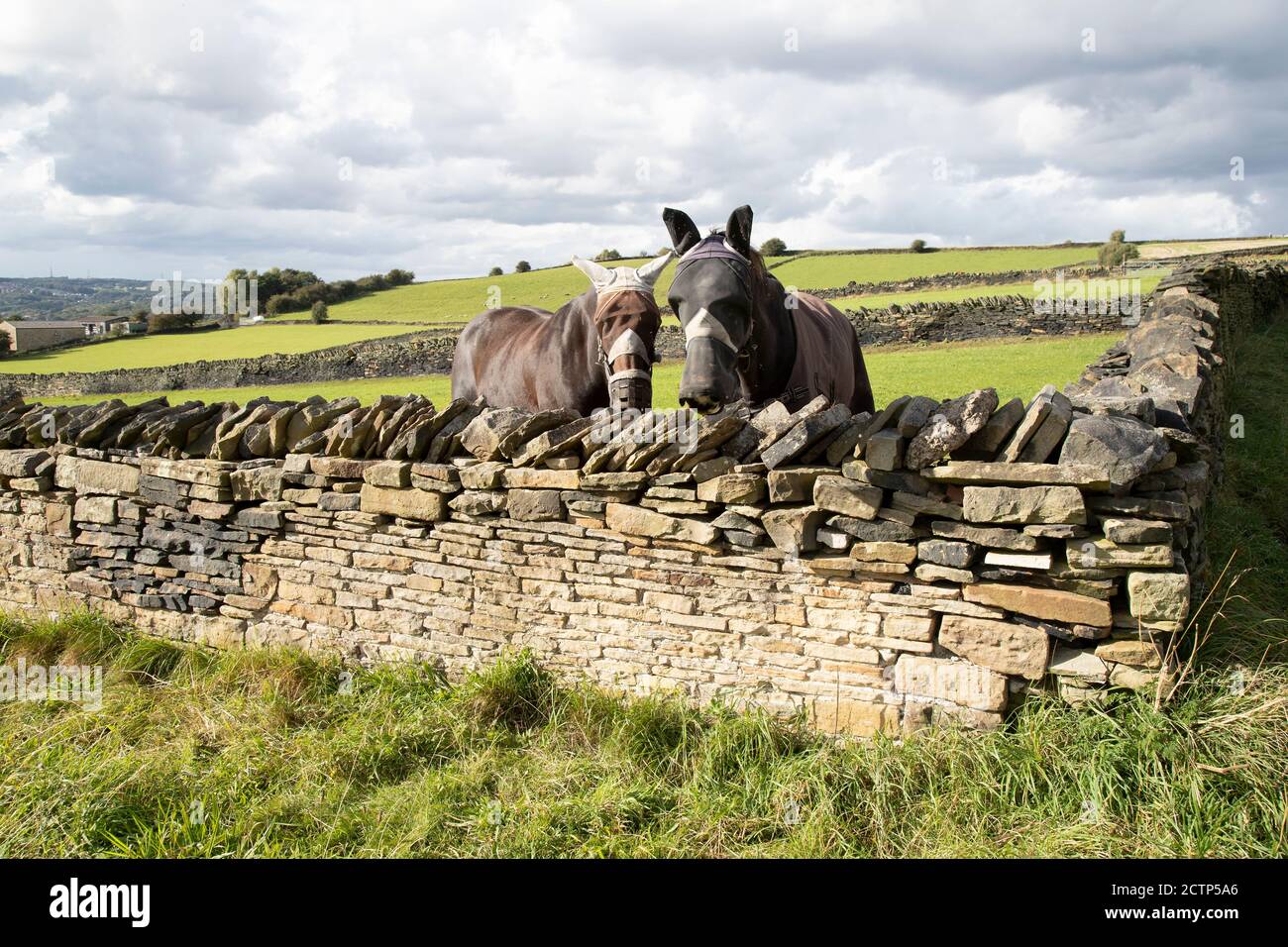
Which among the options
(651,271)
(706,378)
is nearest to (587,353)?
(651,271)

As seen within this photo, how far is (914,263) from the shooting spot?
46.9 m

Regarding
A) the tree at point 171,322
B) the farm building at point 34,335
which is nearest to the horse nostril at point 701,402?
the tree at point 171,322

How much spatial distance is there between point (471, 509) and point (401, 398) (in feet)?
4.05

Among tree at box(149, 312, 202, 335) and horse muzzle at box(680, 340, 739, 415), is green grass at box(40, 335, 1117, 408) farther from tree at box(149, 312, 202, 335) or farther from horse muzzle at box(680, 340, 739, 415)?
tree at box(149, 312, 202, 335)

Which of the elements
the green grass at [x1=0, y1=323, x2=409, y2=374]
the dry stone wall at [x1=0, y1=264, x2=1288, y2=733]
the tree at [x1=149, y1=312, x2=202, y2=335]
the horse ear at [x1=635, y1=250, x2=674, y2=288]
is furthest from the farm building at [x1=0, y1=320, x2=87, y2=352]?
the horse ear at [x1=635, y1=250, x2=674, y2=288]

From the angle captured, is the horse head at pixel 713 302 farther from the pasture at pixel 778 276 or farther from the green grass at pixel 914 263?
the green grass at pixel 914 263

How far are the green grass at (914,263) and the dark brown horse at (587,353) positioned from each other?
3432 cm

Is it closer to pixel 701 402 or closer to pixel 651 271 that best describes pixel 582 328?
pixel 651 271

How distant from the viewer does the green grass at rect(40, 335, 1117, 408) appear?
674 inches

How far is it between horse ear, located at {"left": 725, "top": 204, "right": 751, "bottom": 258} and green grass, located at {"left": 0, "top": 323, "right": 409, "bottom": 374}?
3577 cm

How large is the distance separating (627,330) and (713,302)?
1441 millimetres

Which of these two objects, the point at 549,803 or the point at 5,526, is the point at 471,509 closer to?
the point at 549,803
